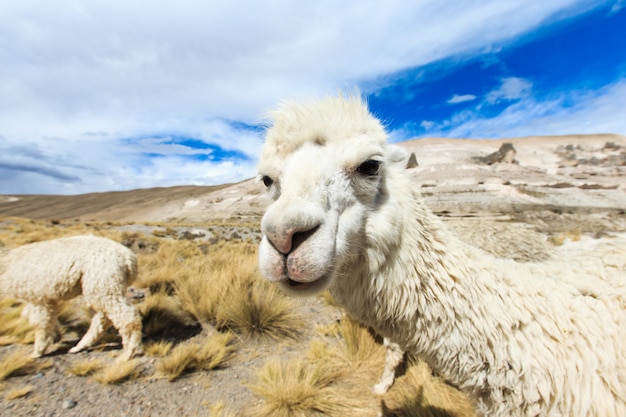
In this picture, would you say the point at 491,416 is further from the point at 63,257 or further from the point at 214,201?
the point at 214,201

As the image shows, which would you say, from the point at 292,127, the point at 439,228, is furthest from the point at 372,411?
the point at 292,127

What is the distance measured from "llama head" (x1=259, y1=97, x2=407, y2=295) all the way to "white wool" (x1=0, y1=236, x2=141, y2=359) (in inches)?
101

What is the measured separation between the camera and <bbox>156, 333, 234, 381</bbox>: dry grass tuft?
2.94 meters

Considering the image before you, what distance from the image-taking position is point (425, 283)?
1.46m

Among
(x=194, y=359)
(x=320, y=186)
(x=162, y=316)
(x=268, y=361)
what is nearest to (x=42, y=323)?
(x=162, y=316)

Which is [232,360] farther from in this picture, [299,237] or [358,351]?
[299,237]

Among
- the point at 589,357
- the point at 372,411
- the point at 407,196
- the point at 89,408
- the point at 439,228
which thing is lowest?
the point at 372,411

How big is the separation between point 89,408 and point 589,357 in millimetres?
3538

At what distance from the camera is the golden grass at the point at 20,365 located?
2.63 m

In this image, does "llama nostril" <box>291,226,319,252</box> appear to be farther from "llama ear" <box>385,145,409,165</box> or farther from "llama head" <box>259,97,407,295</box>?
"llama ear" <box>385,145,409,165</box>

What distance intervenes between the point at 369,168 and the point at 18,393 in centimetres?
346

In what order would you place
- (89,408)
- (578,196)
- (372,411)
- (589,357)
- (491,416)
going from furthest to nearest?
1. (578,196)
2. (372,411)
3. (89,408)
4. (491,416)
5. (589,357)

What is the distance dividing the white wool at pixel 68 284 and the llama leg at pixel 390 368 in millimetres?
2721

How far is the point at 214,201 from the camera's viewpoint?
2952cm
